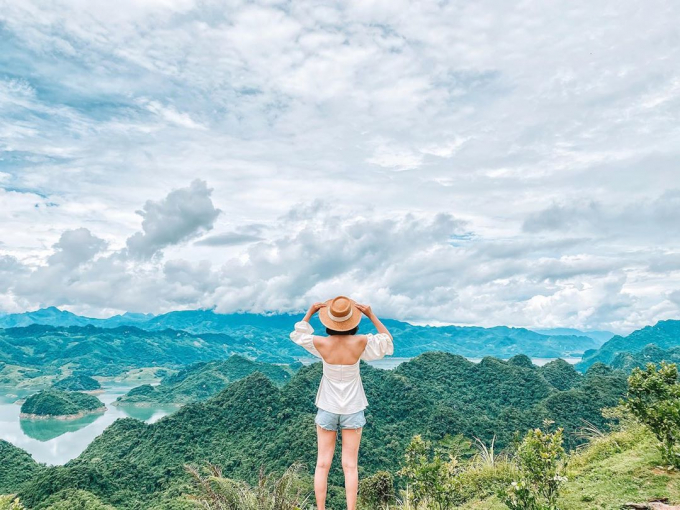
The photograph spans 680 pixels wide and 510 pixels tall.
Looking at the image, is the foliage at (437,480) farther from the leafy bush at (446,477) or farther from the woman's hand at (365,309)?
the woman's hand at (365,309)

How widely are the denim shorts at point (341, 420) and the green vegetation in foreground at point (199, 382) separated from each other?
77.1 m

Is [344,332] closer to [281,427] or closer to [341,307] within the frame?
[341,307]

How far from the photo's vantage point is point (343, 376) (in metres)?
3.16

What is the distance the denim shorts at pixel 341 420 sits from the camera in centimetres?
317

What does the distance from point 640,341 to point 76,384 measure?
173 metres

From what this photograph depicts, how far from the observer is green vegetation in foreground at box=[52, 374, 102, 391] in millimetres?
93812

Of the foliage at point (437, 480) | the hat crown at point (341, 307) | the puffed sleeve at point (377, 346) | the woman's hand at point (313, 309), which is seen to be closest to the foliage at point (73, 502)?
the foliage at point (437, 480)

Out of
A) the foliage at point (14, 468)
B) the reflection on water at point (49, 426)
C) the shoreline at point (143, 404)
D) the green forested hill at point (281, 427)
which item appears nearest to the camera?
the green forested hill at point (281, 427)

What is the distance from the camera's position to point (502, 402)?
4525 centimetres

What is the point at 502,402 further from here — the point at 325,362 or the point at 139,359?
the point at 139,359

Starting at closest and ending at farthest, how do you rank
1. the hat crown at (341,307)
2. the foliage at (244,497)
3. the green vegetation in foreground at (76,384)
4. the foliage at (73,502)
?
the hat crown at (341,307)
the foliage at (244,497)
the foliage at (73,502)
the green vegetation in foreground at (76,384)

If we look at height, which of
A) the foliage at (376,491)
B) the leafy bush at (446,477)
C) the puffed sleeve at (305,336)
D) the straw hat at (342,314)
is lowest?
the foliage at (376,491)

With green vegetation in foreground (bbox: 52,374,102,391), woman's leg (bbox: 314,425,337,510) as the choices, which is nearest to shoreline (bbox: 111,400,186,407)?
green vegetation in foreground (bbox: 52,374,102,391)

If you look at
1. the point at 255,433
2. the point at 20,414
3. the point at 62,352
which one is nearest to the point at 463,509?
the point at 255,433
